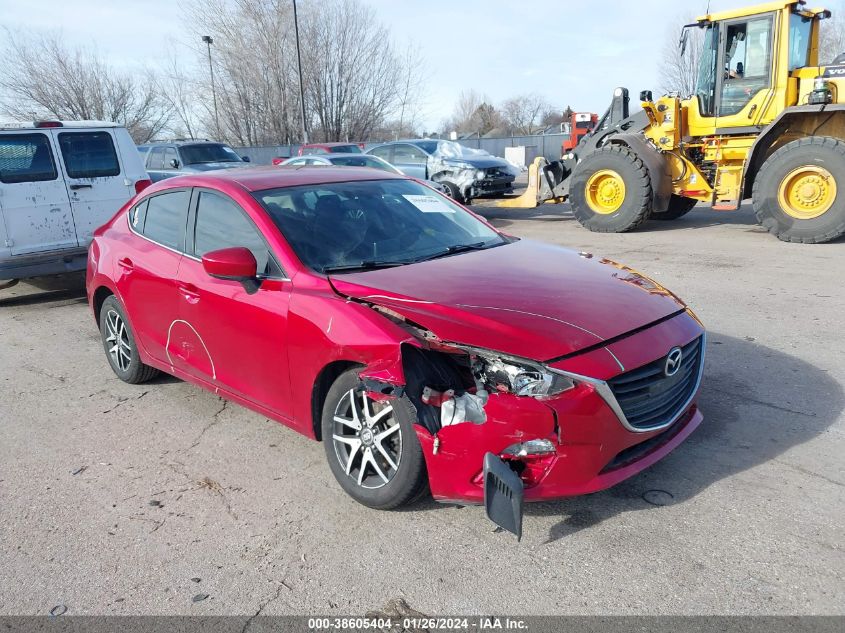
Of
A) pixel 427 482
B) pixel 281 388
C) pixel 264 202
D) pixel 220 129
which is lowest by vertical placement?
pixel 427 482

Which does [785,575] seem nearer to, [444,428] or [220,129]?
[444,428]

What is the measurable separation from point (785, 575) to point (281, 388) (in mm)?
2488

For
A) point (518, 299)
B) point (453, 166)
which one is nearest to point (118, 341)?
point (518, 299)

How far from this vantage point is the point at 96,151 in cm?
841

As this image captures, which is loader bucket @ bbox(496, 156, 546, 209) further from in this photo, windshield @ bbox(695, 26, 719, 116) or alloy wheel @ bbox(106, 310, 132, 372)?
alloy wheel @ bbox(106, 310, 132, 372)

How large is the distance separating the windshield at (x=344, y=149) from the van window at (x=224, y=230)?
45.2 ft

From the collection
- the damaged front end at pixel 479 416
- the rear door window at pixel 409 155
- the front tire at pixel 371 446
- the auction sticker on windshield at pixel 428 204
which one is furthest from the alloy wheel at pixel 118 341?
the rear door window at pixel 409 155

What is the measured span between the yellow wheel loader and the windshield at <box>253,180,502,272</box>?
7111 mm

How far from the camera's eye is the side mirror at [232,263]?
142 inches

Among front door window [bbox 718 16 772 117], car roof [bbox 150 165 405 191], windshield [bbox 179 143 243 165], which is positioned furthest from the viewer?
windshield [bbox 179 143 243 165]

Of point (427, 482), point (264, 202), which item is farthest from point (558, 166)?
point (427, 482)

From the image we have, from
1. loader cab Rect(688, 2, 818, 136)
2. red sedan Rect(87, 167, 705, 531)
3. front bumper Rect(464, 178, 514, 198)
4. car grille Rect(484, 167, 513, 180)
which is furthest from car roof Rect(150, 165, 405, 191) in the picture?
car grille Rect(484, 167, 513, 180)

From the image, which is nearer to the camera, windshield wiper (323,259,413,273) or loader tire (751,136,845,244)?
windshield wiper (323,259,413,273)

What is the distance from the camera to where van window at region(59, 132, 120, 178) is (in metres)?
8.12
